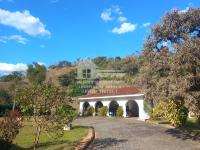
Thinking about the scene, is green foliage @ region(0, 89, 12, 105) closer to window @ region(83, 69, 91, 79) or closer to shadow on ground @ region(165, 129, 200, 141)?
window @ region(83, 69, 91, 79)

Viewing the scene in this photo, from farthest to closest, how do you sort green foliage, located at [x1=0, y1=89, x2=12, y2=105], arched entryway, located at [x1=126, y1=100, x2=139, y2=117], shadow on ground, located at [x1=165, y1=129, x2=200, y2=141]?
1. green foliage, located at [x1=0, y1=89, x2=12, y2=105]
2. arched entryway, located at [x1=126, y1=100, x2=139, y2=117]
3. shadow on ground, located at [x1=165, y1=129, x2=200, y2=141]

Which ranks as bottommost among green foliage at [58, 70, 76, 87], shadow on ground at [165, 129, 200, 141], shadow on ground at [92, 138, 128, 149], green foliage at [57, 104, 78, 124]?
shadow on ground at [92, 138, 128, 149]

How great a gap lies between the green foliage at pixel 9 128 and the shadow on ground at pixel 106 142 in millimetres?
4316

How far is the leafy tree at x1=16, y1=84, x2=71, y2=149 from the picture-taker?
1405 centimetres

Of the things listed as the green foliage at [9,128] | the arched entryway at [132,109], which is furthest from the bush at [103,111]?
the green foliage at [9,128]

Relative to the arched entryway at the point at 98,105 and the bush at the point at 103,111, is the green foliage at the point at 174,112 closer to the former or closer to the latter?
the bush at the point at 103,111

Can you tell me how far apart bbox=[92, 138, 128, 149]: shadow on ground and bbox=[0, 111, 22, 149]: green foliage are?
432cm

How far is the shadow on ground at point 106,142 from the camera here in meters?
17.1

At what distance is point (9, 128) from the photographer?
50.8ft

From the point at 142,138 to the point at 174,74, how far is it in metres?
4.59

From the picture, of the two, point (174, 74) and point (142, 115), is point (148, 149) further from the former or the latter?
point (142, 115)

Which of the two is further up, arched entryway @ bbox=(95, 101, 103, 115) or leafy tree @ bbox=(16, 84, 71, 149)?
arched entryway @ bbox=(95, 101, 103, 115)

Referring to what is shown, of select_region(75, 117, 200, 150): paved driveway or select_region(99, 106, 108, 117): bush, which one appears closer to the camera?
select_region(75, 117, 200, 150): paved driveway

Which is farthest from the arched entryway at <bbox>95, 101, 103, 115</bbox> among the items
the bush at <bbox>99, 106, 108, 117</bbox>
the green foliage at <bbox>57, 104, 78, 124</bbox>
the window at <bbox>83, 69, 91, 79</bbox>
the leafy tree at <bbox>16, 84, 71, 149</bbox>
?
the leafy tree at <bbox>16, 84, 71, 149</bbox>
